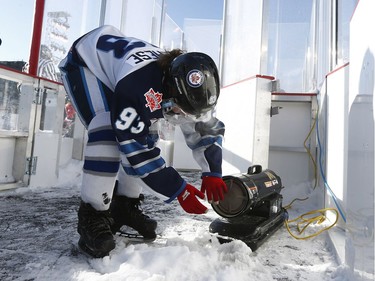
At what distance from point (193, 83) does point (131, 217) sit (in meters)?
0.72

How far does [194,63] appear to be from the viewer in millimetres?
1109

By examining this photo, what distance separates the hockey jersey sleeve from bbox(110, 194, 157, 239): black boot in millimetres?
365

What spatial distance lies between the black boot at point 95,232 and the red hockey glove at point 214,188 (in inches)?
18.1

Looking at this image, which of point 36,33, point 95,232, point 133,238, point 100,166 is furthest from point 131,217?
point 36,33

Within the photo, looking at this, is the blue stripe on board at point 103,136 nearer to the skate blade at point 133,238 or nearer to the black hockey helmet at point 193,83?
the black hockey helmet at point 193,83

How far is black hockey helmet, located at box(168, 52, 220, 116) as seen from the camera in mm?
1085

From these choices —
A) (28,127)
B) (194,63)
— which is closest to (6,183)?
(28,127)

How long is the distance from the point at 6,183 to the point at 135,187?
1.38 m

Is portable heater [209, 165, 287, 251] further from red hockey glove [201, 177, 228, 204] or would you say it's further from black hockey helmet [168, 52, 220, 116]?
black hockey helmet [168, 52, 220, 116]

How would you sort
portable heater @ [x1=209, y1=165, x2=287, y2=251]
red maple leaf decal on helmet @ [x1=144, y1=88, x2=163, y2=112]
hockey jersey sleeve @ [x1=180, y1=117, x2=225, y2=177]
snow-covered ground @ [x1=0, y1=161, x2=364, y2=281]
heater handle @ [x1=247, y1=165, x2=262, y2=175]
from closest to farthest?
snow-covered ground @ [x1=0, y1=161, x2=364, y2=281]
red maple leaf decal on helmet @ [x1=144, y1=88, x2=163, y2=112]
portable heater @ [x1=209, y1=165, x2=287, y2=251]
hockey jersey sleeve @ [x1=180, y1=117, x2=225, y2=177]
heater handle @ [x1=247, y1=165, x2=262, y2=175]

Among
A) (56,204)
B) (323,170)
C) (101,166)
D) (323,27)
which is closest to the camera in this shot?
(101,166)

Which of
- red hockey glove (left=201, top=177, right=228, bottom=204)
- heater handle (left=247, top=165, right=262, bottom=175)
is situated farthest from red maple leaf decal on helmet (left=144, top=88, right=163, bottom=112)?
heater handle (left=247, top=165, right=262, bottom=175)

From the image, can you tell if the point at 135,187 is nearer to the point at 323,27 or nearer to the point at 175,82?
the point at 175,82

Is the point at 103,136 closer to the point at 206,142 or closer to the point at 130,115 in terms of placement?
the point at 130,115
